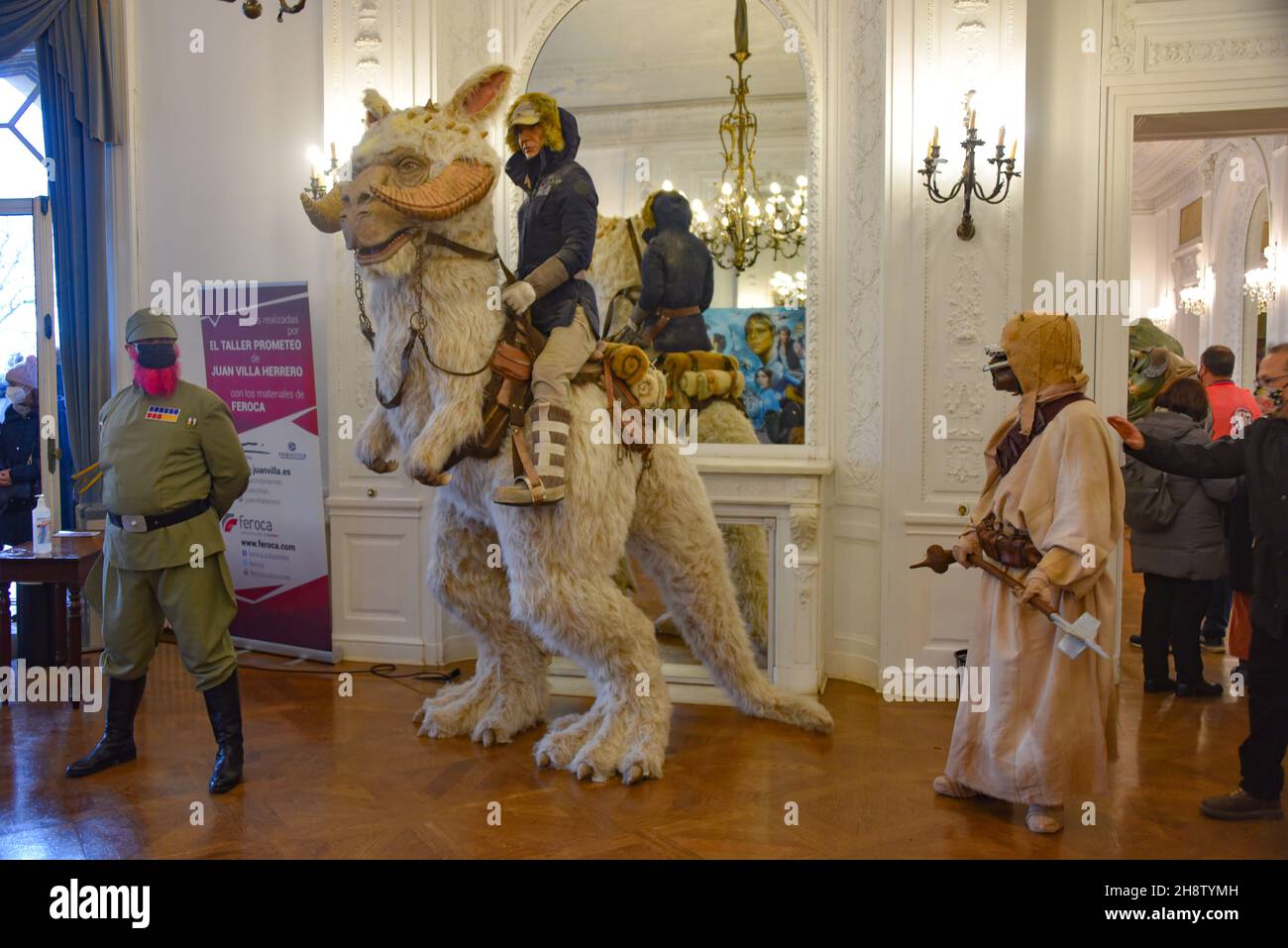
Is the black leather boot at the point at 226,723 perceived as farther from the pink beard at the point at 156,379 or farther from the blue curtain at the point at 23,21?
the blue curtain at the point at 23,21

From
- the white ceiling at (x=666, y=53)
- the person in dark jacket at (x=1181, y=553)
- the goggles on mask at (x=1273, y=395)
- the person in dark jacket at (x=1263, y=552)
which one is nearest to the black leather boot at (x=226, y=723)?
the person in dark jacket at (x=1263, y=552)

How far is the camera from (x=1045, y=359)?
10.2 feet

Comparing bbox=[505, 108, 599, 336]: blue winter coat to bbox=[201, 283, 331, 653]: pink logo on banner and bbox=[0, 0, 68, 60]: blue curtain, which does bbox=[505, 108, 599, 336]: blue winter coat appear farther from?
bbox=[0, 0, 68, 60]: blue curtain

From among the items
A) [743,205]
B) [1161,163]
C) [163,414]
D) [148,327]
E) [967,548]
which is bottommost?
[967,548]

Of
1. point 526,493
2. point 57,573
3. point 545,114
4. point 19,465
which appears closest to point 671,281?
point 545,114

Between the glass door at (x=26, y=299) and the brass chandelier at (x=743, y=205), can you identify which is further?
the glass door at (x=26, y=299)

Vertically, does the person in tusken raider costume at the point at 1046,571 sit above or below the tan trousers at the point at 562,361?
below

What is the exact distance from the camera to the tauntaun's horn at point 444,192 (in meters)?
3.31

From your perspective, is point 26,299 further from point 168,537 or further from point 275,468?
point 168,537

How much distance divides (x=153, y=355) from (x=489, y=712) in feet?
6.11

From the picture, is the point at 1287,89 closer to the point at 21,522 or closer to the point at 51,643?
the point at 51,643

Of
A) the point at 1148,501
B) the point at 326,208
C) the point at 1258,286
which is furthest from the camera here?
the point at 1258,286

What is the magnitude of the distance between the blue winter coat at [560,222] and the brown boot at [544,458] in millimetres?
359

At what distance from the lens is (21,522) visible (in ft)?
18.8
